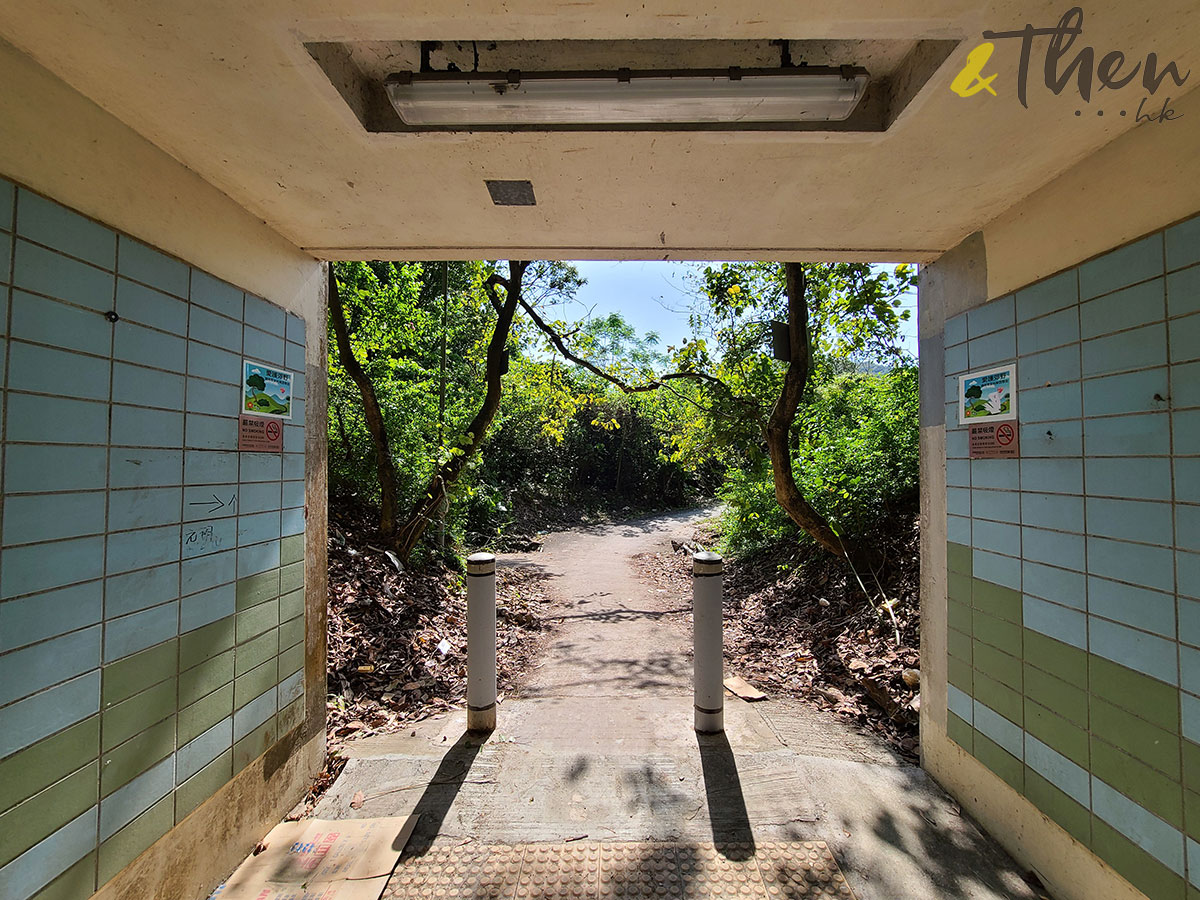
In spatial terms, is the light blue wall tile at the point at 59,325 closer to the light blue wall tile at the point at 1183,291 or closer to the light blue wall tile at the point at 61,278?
the light blue wall tile at the point at 61,278

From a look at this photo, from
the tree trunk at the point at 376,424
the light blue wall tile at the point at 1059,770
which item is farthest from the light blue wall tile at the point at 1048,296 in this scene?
the tree trunk at the point at 376,424

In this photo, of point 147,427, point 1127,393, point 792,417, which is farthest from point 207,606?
point 792,417

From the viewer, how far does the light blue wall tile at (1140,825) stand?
1.50 m

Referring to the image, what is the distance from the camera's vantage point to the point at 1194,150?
147cm

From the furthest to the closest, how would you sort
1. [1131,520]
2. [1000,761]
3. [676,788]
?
[676,788] → [1000,761] → [1131,520]

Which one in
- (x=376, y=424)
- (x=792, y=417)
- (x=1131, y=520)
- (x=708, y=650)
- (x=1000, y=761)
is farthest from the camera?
(x=376, y=424)

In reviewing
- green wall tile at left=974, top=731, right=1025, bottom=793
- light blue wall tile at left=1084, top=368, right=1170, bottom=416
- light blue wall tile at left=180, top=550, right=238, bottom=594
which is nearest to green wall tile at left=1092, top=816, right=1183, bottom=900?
green wall tile at left=974, top=731, right=1025, bottom=793

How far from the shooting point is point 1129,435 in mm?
1644

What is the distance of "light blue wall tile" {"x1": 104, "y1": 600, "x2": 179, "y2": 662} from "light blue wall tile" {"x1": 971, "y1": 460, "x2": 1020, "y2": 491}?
334 centimetres

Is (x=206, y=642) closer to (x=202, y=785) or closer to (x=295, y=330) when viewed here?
(x=202, y=785)

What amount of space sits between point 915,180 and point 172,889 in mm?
3800

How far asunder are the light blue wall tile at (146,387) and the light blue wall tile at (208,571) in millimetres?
593

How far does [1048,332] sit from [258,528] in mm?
3395

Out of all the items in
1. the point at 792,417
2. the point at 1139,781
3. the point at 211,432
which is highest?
the point at 792,417
